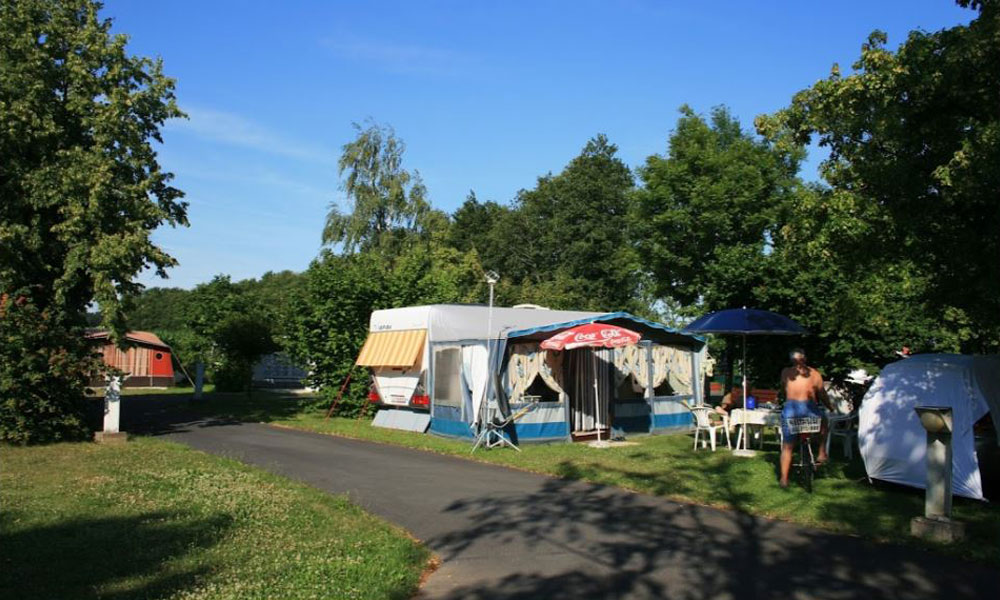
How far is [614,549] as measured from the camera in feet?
22.4

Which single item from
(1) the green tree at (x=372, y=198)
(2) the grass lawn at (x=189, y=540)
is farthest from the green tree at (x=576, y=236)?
(2) the grass lawn at (x=189, y=540)

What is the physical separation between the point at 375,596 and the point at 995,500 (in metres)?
7.51

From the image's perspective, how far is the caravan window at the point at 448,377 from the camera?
1617cm

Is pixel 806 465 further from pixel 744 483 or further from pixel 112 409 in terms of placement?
Answer: pixel 112 409

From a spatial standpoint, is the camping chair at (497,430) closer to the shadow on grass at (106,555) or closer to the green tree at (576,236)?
the shadow on grass at (106,555)

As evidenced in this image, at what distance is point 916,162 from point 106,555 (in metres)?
8.88

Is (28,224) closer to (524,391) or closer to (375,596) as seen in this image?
(524,391)

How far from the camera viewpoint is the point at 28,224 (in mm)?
15852

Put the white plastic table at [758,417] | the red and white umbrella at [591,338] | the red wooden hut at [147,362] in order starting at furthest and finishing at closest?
the red wooden hut at [147,362] < the red and white umbrella at [591,338] < the white plastic table at [758,417]

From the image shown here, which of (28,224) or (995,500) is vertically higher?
(28,224)

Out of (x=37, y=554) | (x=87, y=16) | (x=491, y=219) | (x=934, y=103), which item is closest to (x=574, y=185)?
(x=491, y=219)

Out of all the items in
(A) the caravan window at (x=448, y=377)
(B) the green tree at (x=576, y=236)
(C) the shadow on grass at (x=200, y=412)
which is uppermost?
(B) the green tree at (x=576, y=236)

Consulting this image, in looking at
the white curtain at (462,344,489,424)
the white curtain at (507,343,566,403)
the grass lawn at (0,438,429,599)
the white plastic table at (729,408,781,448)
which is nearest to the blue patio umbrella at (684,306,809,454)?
the white plastic table at (729,408,781,448)

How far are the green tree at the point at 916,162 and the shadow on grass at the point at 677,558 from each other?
3.40 meters
